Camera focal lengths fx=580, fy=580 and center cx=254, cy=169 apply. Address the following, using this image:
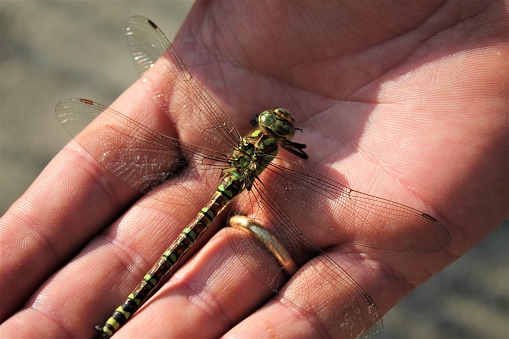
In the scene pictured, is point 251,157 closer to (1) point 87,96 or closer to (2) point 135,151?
(2) point 135,151

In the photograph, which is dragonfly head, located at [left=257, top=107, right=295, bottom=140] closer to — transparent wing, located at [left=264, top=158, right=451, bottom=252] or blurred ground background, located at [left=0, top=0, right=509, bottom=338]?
transparent wing, located at [left=264, top=158, right=451, bottom=252]

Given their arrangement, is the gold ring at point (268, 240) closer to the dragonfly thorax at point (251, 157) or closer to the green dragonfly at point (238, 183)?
the green dragonfly at point (238, 183)

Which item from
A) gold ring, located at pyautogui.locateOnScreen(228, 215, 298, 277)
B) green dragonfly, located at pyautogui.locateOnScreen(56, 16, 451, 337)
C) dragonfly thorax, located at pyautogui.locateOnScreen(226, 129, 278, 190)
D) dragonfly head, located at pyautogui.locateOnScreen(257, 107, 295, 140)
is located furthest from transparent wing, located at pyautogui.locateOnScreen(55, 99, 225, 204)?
dragonfly head, located at pyautogui.locateOnScreen(257, 107, 295, 140)

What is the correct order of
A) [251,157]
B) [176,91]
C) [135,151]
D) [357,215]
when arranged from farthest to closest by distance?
[176,91]
[251,157]
[135,151]
[357,215]

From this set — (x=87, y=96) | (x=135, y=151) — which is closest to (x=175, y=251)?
(x=135, y=151)

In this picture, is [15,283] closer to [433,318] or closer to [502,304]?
[433,318]

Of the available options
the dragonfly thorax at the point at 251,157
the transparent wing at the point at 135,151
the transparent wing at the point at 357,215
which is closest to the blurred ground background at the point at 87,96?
the transparent wing at the point at 357,215
